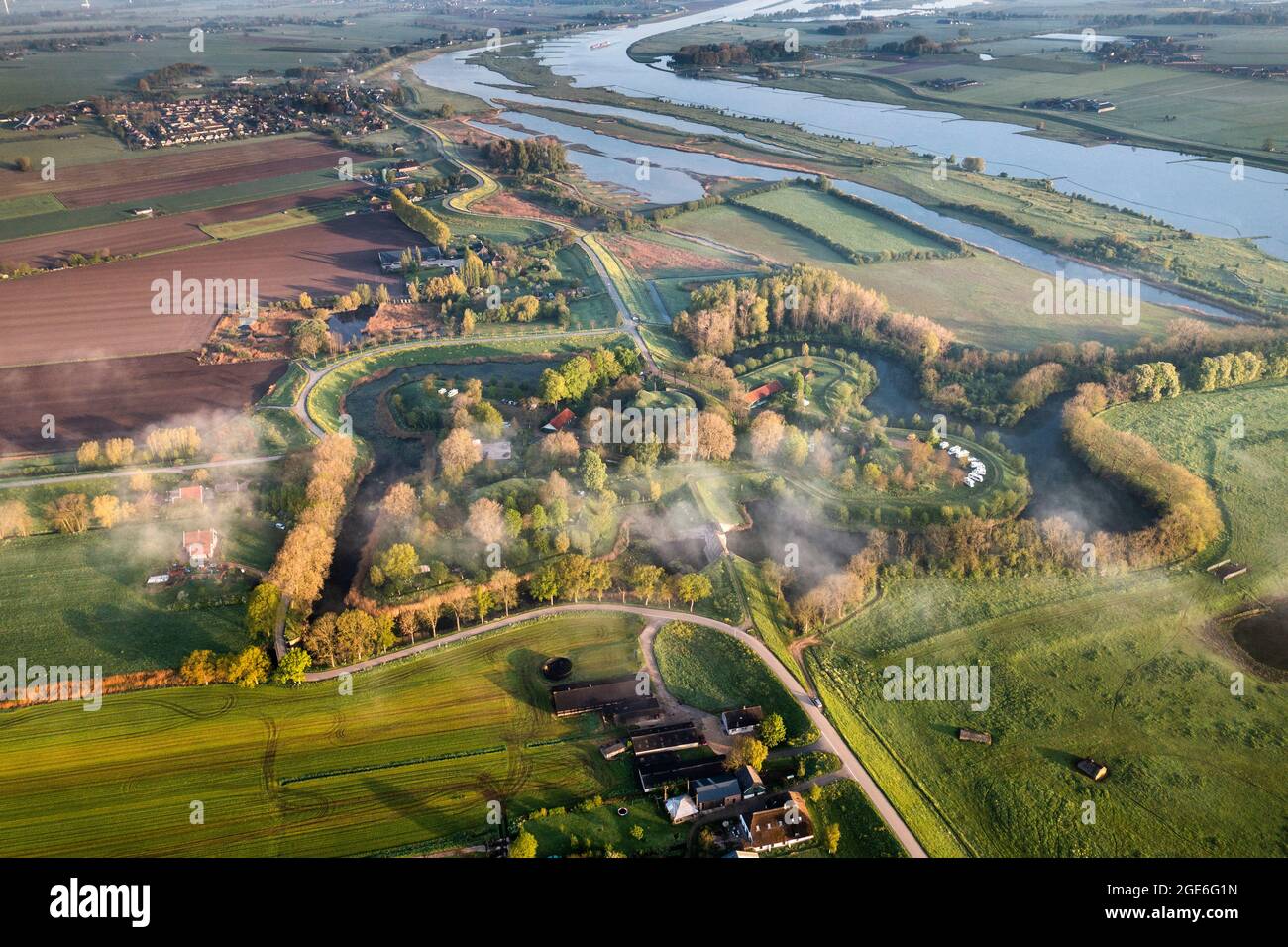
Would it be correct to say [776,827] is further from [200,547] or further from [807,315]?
[807,315]

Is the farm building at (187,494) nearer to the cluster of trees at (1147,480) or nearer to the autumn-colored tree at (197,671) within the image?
the autumn-colored tree at (197,671)

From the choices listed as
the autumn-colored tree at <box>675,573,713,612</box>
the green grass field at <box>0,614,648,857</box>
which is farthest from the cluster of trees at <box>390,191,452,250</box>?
the green grass field at <box>0,614,648,857</box>

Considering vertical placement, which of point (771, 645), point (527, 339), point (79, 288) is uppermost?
point (79, 288)

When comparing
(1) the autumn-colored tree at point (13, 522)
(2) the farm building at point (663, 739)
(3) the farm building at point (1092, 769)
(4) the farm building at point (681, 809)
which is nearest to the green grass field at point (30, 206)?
(1) the autumn-colored tree at point (13, 522)

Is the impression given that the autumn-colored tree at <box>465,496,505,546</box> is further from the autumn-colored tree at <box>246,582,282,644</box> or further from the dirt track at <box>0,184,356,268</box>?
the dirt track at <box>0,184,356,268</box>

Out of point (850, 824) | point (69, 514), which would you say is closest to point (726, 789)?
point (850, 824)

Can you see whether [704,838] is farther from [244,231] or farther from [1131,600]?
[244,231]

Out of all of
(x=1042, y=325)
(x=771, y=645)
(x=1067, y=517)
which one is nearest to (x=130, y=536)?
(x=771, y=645)
